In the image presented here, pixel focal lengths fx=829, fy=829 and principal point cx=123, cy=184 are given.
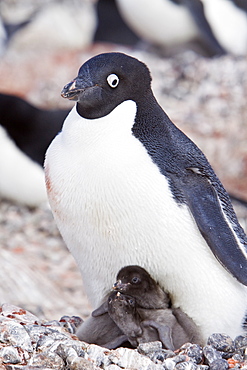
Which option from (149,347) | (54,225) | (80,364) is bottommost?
(80,364)

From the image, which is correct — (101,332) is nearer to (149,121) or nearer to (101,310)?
(101,310)

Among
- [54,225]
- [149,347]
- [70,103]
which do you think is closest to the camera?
[149,347]

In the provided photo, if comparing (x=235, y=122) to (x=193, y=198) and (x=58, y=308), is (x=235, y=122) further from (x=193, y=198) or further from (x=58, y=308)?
(x=193, y=198)

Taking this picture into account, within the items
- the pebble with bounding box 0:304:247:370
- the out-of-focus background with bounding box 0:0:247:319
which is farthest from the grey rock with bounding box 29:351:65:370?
the out-of-focus background with bounding box 0:0:247:319

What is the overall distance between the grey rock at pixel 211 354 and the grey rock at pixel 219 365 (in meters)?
0.02

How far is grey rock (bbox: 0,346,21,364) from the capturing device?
2.97 m

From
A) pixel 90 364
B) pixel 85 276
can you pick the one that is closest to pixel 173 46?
pixel 85 276

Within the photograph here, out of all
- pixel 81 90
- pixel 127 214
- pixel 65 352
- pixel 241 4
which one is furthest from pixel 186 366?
pixel 241 4

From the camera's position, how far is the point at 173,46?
1167 centimetres

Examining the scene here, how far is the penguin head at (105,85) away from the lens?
11.1 feet

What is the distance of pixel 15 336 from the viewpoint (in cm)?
311

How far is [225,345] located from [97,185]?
82 cm

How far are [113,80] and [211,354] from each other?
1.18 m

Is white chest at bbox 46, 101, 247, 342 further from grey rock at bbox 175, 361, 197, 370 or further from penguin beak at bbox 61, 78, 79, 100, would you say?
grey rock at bbox 175, 361, 197, 370
